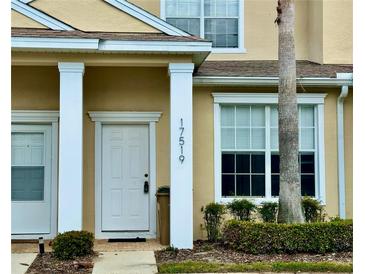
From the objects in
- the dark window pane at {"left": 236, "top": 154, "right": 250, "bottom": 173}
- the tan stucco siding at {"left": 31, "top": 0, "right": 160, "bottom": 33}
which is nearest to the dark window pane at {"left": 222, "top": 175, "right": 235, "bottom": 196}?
the dark window pane at {"left": 236, "top": 154, "right": 250, "bottom": 173}

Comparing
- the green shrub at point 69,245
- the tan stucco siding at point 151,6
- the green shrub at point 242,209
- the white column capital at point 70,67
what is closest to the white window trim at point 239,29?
the tan stucco siding at point 151,6

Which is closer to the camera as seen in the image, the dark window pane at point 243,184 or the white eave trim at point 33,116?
the white eave trim at point 33,116

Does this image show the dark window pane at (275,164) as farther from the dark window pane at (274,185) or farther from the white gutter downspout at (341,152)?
the white gutter downspout at (341,152)

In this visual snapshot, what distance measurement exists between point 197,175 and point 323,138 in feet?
9.72

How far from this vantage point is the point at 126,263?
9.22 meters

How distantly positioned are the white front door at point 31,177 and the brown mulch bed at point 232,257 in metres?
3.09

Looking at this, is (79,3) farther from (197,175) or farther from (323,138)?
(323,138)

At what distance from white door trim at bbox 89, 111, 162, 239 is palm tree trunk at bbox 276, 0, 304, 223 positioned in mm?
2895

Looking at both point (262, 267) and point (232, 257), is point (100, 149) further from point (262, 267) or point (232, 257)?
point (262, 267)

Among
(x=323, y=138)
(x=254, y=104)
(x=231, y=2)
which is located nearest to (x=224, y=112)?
(x=254, y=104)

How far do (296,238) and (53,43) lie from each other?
5.62 metres

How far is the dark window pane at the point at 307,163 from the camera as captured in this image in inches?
481

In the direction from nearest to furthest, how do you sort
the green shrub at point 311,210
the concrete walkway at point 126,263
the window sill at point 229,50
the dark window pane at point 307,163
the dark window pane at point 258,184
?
the concrete walkway at point 126,263 < the green shrub at point 311,210 < the dark window pane at point 258,184 < the dark window pane at point 307,163 < the window sill at point 229,50

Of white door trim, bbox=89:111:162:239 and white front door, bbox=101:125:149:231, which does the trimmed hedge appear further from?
white front door, bbox=101:125:149:231
